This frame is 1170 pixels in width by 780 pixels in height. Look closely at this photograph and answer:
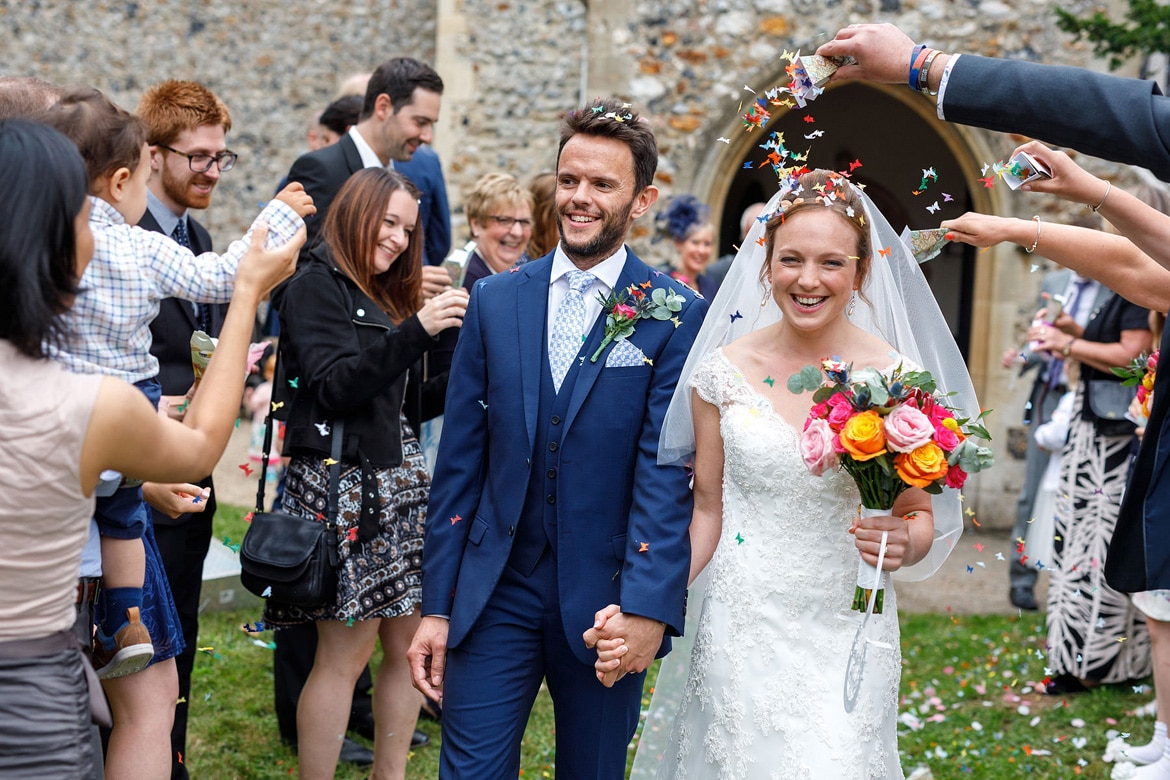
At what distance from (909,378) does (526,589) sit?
1.13 meters

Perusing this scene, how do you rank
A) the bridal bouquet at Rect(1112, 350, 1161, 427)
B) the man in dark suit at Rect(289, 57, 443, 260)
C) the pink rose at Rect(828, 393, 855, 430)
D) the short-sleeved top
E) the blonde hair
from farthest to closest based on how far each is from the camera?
the blonde hair
the man in dark suit at Rect(289, 57, 443, 260)
the bridal bouquet at Rect(1112, 350, 1161, 427)
the pink rose at Rect(828, 393, 855, 430)
the short-sleeved top

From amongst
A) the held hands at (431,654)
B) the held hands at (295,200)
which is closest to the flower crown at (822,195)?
the held hands at (295,200)

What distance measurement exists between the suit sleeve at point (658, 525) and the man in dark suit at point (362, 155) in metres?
2.23

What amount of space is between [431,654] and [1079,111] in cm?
214

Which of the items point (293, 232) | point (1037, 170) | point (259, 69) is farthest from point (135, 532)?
point (259, 69)

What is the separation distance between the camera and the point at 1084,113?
2.64 m

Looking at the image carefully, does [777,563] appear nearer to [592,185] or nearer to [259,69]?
[592,185]

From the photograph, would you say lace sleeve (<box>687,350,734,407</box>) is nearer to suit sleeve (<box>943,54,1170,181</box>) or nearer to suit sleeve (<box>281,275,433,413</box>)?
suit sleeve (<box>943,54,1170,181</box>)

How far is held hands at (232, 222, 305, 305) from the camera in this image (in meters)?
2.58

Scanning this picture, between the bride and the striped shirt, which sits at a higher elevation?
the striped shirt

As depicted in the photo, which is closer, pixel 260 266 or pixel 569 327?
pixel 260 266

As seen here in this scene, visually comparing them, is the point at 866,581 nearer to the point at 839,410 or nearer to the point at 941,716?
the point at 839,410

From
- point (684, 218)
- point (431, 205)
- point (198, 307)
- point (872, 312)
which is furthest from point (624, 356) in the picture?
point (684, 218)

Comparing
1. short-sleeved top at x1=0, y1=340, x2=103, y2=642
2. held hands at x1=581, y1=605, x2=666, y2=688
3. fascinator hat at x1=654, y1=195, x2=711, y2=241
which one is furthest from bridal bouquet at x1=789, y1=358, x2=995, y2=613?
fascinator hat at x1=654, y1=195, x2=711, y2=241
